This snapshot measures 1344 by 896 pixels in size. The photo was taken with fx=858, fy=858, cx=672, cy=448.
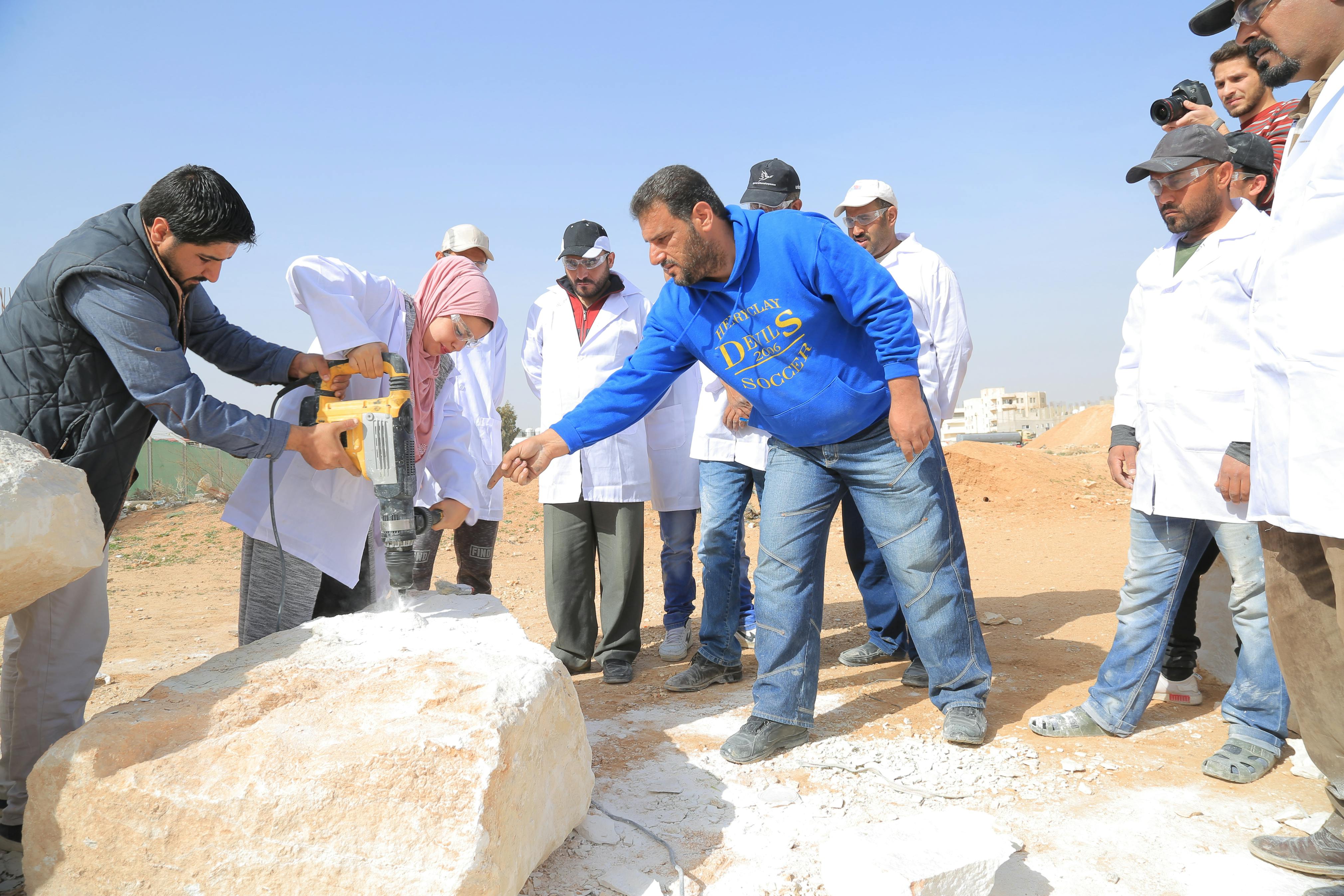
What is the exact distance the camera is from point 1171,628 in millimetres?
3221

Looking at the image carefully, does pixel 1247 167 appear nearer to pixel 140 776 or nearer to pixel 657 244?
pixel 657 244

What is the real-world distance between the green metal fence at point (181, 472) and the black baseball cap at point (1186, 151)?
1298 centimetres

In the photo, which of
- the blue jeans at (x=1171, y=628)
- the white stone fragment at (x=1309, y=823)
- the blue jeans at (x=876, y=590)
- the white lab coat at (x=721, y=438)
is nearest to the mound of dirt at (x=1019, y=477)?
the blue jeans at (x=876, y=590)

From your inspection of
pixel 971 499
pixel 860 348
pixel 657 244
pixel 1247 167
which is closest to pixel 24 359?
pixel 657 244

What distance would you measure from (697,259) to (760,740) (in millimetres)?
1767

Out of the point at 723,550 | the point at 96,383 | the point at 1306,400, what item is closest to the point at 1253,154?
the point at 1306,400

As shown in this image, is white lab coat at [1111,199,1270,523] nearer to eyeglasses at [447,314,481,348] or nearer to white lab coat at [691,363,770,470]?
white lab coat at [691,363,770,470]

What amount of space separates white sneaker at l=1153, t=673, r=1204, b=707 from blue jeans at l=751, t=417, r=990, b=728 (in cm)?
100

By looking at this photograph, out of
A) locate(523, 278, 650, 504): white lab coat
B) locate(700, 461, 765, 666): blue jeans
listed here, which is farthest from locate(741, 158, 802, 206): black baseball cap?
locate(700, 461, 765, 666): blue jeans

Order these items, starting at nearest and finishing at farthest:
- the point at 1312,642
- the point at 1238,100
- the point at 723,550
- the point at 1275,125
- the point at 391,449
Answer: the point at 1312,642, the point at 391,449, the point at 1275,125, the point at 1238,100, the point at 723,550

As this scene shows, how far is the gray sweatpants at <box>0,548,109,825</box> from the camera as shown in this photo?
256 cm

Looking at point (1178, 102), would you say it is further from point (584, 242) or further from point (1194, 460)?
point (584, 242)

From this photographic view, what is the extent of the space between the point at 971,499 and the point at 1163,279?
8531mm

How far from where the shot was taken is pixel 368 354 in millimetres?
2941
